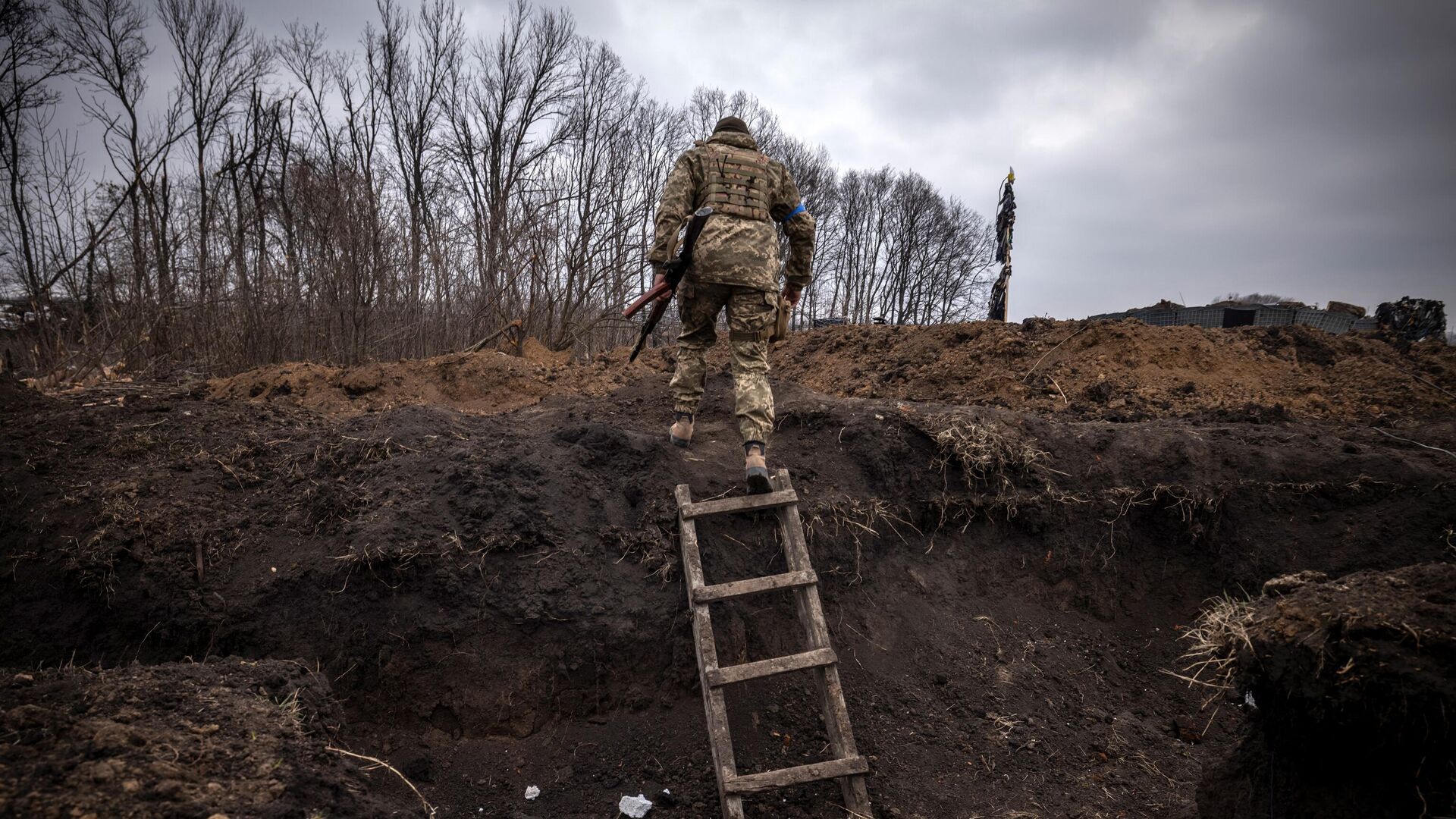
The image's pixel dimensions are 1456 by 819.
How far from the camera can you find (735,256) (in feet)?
15.3

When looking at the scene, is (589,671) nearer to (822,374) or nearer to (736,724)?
(736,724)

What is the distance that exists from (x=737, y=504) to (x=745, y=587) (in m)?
0.56

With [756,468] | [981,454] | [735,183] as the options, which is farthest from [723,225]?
[981,454]

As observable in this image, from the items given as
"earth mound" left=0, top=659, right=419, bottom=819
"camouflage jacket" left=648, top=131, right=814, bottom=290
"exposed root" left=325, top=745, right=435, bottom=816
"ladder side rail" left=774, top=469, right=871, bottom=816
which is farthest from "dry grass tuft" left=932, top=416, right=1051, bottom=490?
"earth mound" left=0, top=659, right=419, bottom=819

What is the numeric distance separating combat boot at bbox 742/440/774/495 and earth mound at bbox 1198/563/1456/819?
2329 mm

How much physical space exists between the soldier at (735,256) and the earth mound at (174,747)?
259cm

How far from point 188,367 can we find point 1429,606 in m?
12.9

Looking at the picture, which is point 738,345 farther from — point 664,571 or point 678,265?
point 664,571

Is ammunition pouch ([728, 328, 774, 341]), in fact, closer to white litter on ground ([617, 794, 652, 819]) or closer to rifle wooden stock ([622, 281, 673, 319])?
rifle wooden stock ([622, 281, 673, 319])

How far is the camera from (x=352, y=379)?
782 cm

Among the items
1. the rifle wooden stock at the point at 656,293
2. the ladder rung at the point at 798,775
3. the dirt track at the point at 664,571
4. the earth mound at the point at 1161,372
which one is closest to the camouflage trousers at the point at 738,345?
the rifle wooden stock at the point at 656,293

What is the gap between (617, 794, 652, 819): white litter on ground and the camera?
3.40 metres

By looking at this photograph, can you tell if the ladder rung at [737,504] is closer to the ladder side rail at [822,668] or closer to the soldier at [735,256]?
the ladder side rail at [822,668]

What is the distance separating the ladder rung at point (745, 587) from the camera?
383 cm
